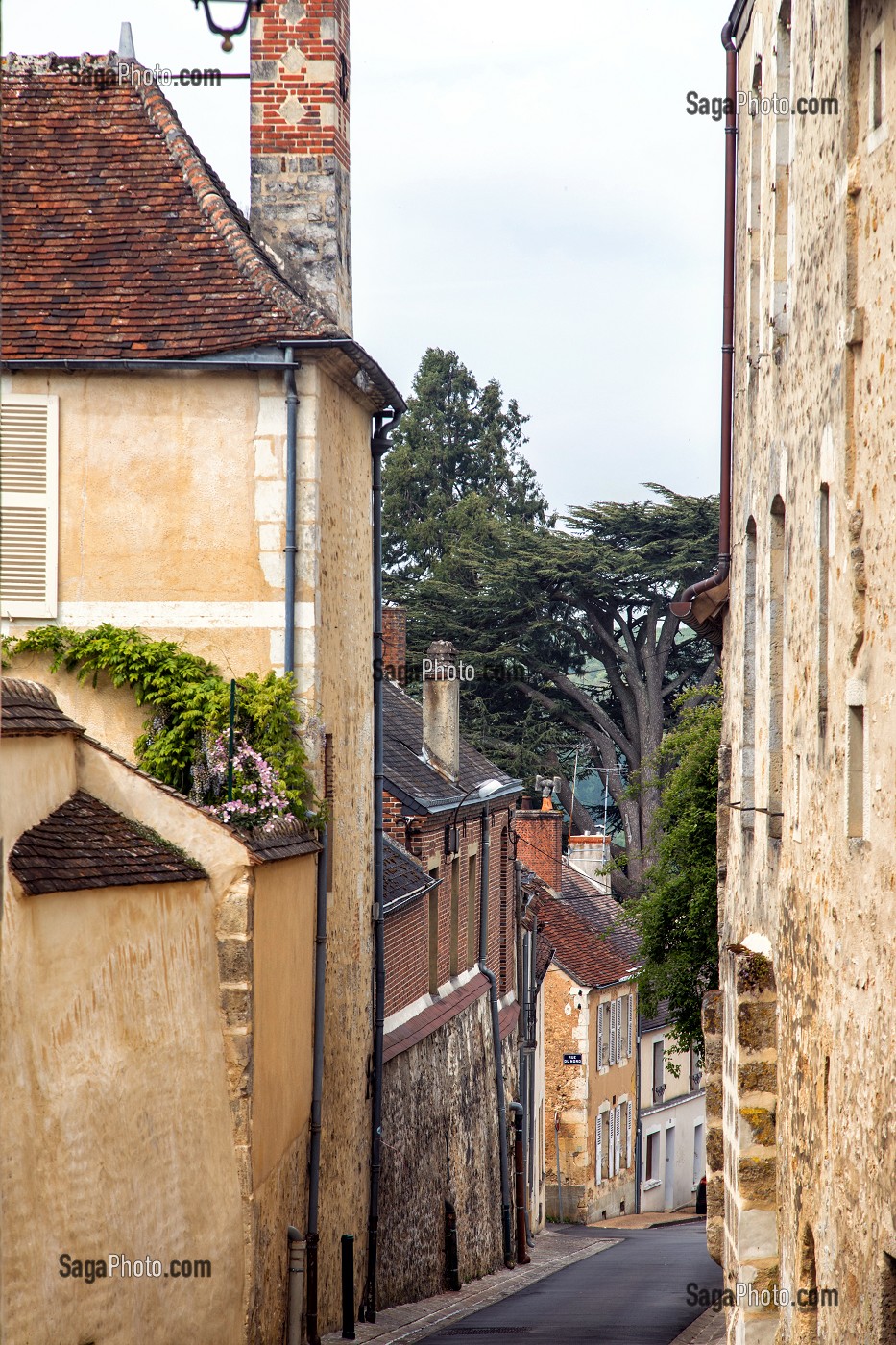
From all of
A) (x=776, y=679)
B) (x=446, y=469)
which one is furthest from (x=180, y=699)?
(x=446, y=469)

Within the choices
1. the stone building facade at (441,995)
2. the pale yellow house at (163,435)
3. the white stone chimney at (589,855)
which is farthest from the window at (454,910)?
the white stone chimney at (589,855)

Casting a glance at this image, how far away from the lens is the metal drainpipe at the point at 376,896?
15.4 m

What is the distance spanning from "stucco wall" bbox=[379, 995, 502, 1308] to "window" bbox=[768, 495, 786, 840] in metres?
7.36

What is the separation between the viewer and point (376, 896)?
15.8 metres

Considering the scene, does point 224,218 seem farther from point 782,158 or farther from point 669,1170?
point 669,1170

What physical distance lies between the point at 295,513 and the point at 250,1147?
4842mm

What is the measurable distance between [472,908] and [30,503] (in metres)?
11.6

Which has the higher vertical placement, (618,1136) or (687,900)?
(687,900)

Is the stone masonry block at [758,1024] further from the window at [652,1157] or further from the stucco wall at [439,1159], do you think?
the window at [652,1157]

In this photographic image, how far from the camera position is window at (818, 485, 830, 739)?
8.17 meters

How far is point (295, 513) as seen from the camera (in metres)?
13.1

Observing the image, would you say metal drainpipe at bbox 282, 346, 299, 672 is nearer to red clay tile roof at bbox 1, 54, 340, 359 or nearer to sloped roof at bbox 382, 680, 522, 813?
red clay tile roof at bbox 1, 54, 340, 359

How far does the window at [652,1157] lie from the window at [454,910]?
19.5m

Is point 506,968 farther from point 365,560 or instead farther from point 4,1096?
point 4,1096
